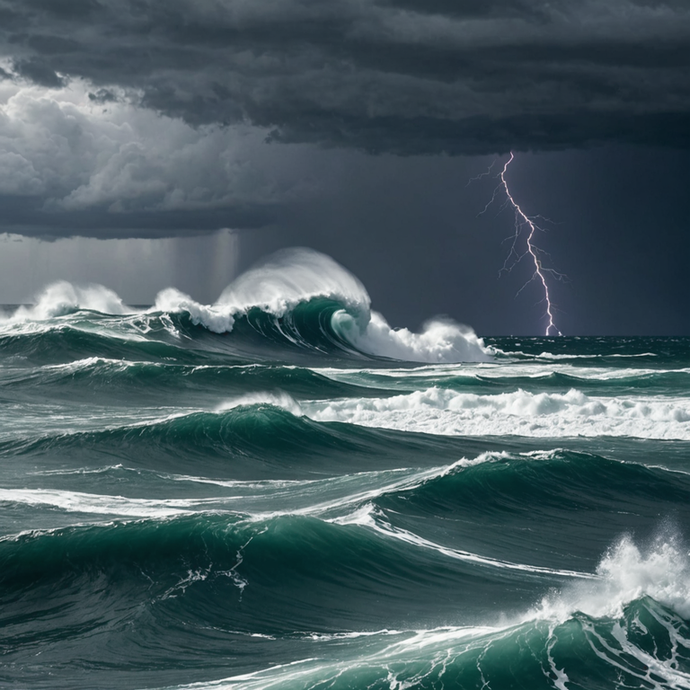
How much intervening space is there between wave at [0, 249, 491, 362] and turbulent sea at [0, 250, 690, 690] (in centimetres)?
1936

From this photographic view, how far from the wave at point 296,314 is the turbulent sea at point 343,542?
19.4 meters

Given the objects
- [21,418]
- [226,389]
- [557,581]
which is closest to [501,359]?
[226,389]

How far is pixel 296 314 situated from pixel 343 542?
4061cm

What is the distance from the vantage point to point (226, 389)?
→ 29.2 m

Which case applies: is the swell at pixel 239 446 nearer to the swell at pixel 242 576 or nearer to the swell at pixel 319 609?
the swell at pixel 242 576

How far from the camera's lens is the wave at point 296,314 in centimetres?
4656

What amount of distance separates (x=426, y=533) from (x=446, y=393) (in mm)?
14395

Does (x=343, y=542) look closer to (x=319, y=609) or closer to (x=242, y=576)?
(x=242, y=576)

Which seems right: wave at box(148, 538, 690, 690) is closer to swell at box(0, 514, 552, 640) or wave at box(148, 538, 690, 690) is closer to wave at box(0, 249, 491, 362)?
swell at box(0, 514, 552, 640)

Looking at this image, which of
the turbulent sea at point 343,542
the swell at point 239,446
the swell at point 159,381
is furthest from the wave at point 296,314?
the swell at point 239,446

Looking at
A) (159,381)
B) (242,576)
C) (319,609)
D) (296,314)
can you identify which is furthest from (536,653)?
(296,314)

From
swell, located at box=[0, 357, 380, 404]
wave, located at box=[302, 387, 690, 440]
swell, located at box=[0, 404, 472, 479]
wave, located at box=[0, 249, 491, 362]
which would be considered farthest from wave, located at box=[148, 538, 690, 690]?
wave, located at box=[0, 249, 491, 362]

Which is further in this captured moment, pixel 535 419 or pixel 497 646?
pixel 535 419

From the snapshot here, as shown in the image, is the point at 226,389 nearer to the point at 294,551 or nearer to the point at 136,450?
the point at 136,450
